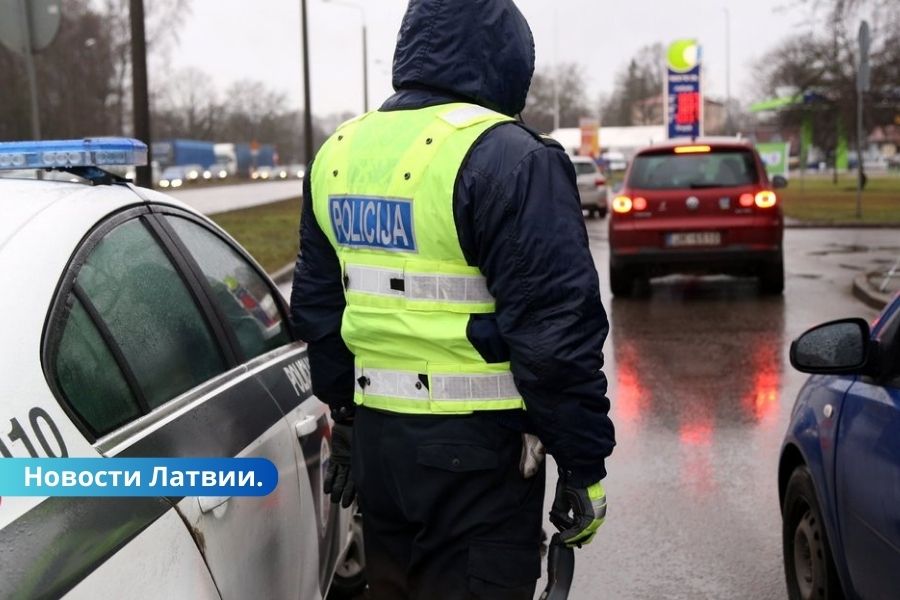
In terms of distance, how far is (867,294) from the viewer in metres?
11.8

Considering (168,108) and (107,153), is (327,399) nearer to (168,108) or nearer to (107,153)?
(107,153)

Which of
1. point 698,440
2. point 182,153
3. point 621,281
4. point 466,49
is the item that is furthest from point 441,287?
point 182,153

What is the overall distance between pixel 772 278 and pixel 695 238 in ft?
3.68

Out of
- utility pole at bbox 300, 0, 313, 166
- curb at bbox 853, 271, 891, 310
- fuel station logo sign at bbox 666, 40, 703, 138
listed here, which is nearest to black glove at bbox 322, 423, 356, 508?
curb at bbox 853, 271, 891, 310

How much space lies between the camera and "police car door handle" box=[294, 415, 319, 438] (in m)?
3.12

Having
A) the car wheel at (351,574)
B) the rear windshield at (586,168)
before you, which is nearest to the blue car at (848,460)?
the car wheel at (351,574)

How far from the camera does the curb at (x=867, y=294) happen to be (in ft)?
36.9

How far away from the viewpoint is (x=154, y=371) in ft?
8.35

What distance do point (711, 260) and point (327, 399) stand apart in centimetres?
988

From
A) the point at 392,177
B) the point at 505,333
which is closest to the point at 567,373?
the point at 505,333

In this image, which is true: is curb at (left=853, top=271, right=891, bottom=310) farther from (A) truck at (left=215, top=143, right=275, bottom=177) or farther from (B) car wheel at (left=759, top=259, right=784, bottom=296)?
(A) truck at (left=215, top=143, right=275, bottom=177)

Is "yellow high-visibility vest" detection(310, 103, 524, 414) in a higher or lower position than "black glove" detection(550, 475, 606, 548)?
higher

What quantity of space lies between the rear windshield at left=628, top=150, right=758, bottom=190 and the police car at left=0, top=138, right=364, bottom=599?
9.39 m

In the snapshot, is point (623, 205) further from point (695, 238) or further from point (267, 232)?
point (267, 232)
